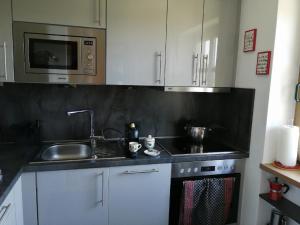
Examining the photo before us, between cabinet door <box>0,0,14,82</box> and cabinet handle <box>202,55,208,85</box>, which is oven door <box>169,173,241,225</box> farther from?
cabinet door <box>0,0,14,82</box>

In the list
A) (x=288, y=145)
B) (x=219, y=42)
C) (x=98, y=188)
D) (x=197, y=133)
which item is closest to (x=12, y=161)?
(x=98, y=188)

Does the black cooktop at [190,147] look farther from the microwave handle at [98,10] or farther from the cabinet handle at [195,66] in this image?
the microwave handle at [98,10]

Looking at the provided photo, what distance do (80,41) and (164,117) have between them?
3.47ft

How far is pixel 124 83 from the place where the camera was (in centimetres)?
192

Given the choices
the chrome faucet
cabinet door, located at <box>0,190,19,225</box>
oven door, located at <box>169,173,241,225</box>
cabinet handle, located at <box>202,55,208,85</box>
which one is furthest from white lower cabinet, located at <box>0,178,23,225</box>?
cabinet handle, located at <box>202,55,208,85</box>

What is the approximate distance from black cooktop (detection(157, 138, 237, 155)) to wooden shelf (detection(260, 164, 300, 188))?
30 centimetres

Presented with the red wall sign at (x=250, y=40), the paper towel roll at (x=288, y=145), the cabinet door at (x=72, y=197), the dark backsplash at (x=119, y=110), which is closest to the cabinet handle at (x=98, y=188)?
the cabinet door at (x=72, y=197)

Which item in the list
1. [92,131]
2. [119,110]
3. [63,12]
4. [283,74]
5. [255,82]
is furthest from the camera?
[119,110]

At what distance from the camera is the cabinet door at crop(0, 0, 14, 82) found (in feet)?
5.36

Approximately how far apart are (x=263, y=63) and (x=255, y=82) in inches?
6.4

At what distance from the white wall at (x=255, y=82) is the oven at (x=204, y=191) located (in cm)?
11

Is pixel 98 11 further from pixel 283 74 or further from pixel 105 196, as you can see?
pixel 283 74

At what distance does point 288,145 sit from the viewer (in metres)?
1.80

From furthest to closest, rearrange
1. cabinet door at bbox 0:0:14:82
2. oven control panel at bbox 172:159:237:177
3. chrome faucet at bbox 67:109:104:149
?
chrome faucet at bbox 67:109:104:149, oven control panel at bbox 172:159:237:177, cabinet door at bbox 0:0:14:82
